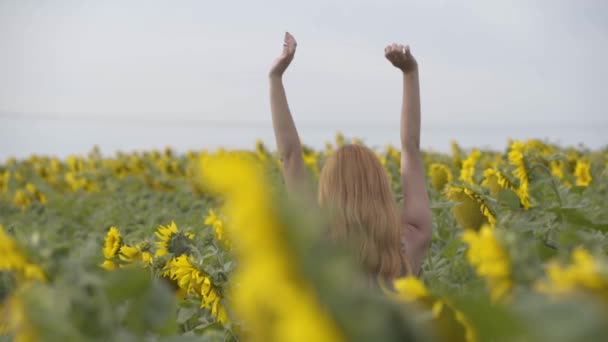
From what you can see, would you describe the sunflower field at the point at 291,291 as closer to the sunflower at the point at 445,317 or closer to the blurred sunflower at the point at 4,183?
the sunflower at the point at 445,317

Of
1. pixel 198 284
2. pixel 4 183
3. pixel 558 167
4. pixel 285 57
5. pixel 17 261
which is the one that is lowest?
pixel 4 183

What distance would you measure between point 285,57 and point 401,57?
1.11 ft

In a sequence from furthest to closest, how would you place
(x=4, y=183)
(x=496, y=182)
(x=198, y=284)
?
1. (x=4, y=183)
2. (x=496, y=182)
3. (x=198, y=284)

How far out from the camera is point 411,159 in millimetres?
2338

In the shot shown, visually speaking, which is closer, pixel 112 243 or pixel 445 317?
pixel 445 317

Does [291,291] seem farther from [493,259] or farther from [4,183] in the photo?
[4,183]

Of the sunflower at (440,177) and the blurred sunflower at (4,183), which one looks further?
the blurred sunflower at (4,183)

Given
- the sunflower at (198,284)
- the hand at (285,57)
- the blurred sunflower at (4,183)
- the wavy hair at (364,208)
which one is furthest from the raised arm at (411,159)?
the blurred sunflower at (4,183)

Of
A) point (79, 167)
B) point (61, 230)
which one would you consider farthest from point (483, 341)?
point (79, 167)

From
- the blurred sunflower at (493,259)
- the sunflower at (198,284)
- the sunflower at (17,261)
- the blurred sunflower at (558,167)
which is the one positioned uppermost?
the blurred sunflower at (493,259)

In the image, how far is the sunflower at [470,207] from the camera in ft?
7.15

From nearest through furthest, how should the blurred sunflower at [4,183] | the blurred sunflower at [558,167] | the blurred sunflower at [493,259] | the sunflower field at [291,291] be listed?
the sunflower field at [291,291]
the blurred sunflower at [493,259]
the blurred sunflower at [558,167]
the blurred sunflower at [4,183]

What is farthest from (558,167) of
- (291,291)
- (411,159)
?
(291,291)

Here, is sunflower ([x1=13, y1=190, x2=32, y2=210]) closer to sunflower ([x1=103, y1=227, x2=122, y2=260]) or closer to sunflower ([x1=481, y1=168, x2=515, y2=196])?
sunflower ([x1=103, y1=227, x2=122, y2=260])
